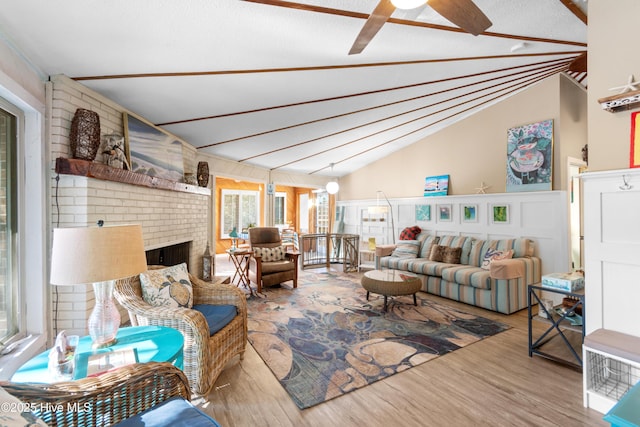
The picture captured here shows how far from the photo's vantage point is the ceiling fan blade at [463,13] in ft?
4.89

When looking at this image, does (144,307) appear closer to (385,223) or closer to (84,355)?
(84,355)

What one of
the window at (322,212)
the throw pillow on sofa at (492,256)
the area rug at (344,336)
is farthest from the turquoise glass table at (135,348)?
the window at (322,212)

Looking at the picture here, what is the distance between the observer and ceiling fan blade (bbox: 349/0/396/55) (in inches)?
57.4

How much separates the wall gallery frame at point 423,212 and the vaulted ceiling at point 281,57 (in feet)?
6.16

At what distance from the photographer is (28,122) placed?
2016mm

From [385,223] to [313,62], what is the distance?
455 cm

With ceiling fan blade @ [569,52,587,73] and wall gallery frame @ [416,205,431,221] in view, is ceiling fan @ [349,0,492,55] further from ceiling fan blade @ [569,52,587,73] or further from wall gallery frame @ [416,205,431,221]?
wall gallery frame @ [416,205,431,221]

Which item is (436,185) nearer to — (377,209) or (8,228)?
(377,209)

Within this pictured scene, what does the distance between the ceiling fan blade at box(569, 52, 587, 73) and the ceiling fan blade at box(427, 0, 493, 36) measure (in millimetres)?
2471

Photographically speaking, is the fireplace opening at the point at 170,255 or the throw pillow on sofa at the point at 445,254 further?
the throw pillow on sofa at the point at 445,254

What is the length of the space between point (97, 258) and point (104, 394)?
2.00ft

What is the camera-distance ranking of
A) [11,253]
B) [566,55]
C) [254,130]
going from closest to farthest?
[11,253] → [566,55] → [254,130]

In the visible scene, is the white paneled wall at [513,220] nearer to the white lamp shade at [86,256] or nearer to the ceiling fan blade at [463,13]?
the ceiling fan blade at [463,13]

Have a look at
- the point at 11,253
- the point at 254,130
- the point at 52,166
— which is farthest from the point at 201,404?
the point at 254,130
